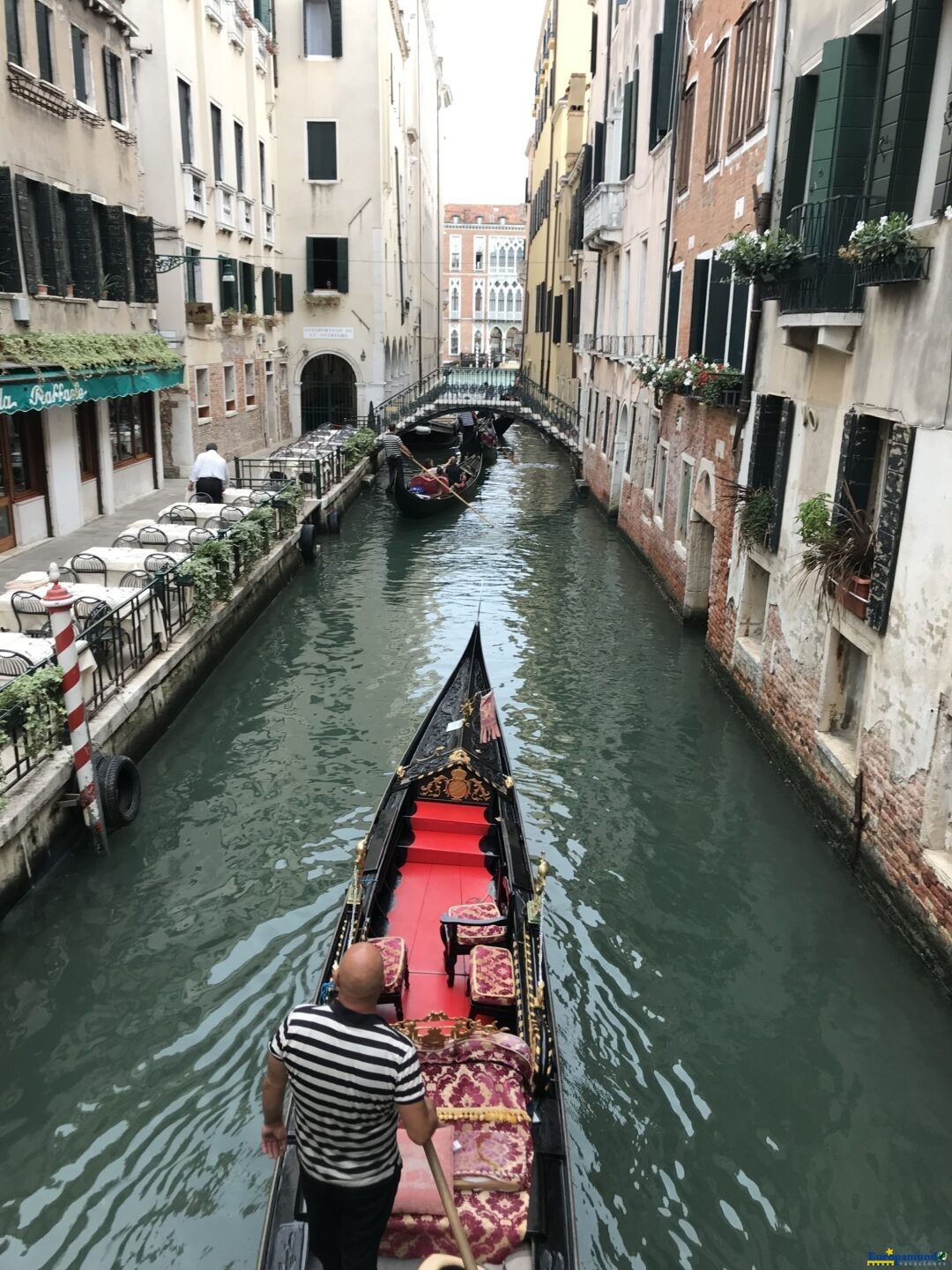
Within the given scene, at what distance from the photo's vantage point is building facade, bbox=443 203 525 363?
217 ft

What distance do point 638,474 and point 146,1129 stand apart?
12419 millimetres

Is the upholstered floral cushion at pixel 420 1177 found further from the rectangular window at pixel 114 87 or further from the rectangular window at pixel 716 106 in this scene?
the rectangular window at pixel 114 87

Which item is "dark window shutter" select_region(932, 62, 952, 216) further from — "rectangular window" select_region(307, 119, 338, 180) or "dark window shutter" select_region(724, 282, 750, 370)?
"rectangular window" select_region(307, 119, 338, 180)

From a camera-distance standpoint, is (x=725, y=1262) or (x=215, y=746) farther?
(x=215, y=746)

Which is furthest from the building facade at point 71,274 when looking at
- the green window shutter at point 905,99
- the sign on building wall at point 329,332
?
the sign on building wall at point 329,332

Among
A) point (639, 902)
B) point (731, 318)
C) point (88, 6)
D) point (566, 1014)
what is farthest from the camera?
point (88, 6)

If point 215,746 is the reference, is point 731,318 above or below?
above

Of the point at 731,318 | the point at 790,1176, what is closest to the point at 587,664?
the point at 731,318

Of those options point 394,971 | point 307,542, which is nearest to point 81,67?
point 307,542

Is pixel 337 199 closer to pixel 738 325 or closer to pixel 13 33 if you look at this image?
pixel 13 33

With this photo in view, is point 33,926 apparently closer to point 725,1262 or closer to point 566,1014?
point 566,1014

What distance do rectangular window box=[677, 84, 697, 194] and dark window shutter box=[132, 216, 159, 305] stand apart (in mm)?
7088

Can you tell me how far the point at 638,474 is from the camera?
49.5ft

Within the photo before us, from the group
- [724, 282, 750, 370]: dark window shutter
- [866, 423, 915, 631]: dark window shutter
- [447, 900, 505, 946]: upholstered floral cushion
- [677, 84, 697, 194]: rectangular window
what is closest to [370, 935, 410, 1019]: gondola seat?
[447, 900, 505, 946]: upholstered floral cushion
